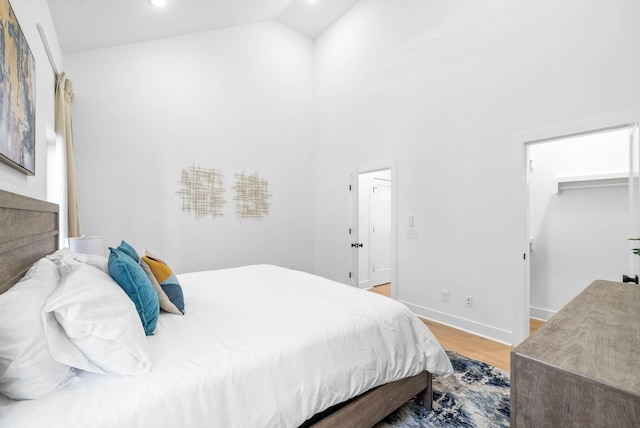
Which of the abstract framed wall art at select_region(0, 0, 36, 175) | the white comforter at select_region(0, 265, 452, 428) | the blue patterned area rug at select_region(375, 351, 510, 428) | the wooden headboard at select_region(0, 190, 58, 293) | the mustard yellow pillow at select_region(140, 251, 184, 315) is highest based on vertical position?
the abstract framed wall art at select_region(0, 0, 36, 175)

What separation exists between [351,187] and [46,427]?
13.1ft

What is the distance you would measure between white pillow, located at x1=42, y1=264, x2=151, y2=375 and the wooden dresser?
1.16 meters

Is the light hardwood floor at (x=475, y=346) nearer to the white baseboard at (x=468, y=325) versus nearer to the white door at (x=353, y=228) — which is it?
the white baseboard at (x=468, y=325)

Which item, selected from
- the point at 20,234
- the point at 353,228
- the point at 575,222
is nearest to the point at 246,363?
the point at 20,234

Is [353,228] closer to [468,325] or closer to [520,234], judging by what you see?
[468,325]

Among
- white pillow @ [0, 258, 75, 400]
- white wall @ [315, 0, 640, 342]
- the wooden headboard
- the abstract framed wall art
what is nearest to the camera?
white pillow @ [0, 258, 75, 400]

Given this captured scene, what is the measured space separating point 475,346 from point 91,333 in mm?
2943

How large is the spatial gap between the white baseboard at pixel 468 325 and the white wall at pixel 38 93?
3.67m

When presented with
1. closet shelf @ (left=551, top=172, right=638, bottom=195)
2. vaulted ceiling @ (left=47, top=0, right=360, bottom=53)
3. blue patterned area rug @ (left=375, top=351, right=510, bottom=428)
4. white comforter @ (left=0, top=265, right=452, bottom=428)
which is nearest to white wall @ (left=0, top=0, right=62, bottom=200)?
vaulted ceiling @ (left=47, top=0, right=360, bottom=53)

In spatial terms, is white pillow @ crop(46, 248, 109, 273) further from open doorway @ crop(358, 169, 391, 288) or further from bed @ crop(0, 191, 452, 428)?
open doorway @ crop(358, 169, 391, 288)

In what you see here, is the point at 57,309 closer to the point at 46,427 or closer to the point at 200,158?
the point at 46,427

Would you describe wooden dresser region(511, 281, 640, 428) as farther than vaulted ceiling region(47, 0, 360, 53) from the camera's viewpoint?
No

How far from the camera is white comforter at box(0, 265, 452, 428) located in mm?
919

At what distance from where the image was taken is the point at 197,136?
405cm
